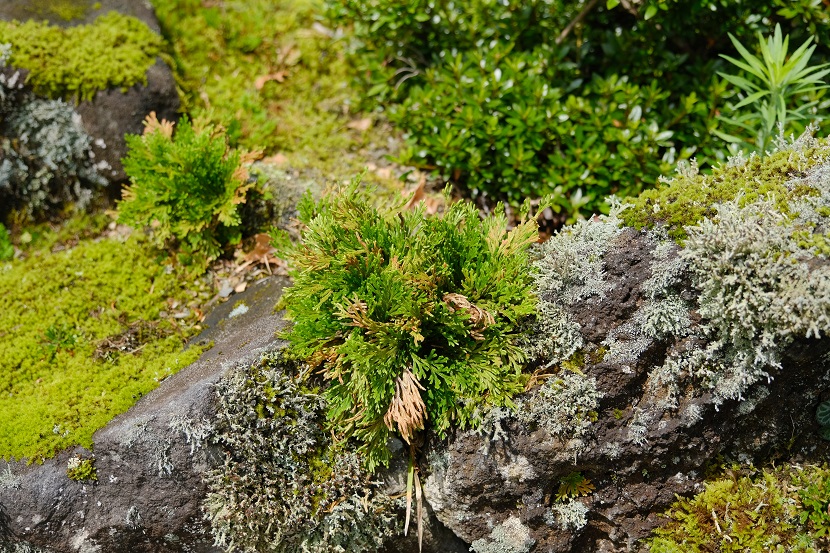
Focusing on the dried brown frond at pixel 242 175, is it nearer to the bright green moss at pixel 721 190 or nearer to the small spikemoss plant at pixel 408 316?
the small spikemoss plant at pixel 408 316

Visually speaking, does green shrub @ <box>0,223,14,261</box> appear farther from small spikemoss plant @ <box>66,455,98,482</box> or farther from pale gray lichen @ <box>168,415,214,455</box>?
pale gray lichen @ <box>168,415,214,455</box>

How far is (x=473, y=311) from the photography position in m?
3.41

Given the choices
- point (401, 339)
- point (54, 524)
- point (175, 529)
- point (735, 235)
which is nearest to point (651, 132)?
point (735, 235)

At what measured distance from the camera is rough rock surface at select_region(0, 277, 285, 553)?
3531 millimetres

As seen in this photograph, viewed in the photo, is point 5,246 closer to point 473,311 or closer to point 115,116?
point 115,116

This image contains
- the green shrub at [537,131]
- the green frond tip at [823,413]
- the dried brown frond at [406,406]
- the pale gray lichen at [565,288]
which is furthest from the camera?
the green shrub at [537,131]

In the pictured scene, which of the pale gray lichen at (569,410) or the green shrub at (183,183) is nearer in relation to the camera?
the pale gray lichen at (569,410)

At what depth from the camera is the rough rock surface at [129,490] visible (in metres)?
3.53

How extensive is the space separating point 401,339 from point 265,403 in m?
0.93

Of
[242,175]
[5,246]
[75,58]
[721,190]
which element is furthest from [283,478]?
[75,58]

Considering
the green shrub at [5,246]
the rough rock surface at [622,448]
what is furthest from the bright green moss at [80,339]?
the rough rock surface at [622,448]

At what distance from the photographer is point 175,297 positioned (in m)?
4.57

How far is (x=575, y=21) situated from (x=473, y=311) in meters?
2.95

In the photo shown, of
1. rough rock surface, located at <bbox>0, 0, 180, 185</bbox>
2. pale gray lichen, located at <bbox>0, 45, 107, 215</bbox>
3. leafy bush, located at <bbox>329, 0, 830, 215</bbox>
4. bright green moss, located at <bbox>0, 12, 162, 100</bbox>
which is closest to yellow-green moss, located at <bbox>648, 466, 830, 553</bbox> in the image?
leafy bush, located at <bbox>329, 0, 830, 215</bbox>
